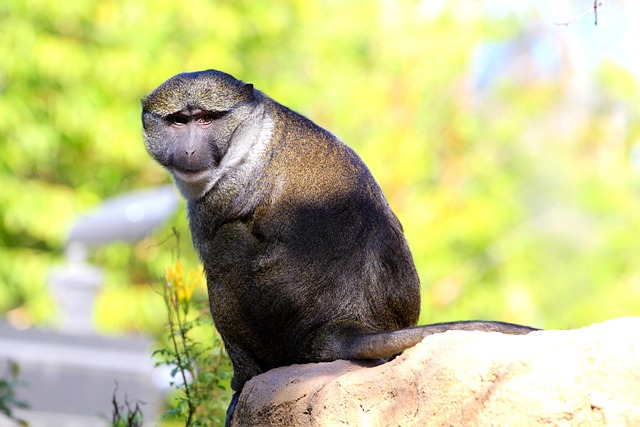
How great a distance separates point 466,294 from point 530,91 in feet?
25.2

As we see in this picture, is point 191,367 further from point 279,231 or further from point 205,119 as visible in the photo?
point 205,119

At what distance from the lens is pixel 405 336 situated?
3.94 meters

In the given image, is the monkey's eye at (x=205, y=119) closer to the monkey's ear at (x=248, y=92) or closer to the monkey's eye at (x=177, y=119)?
the monkey's eye at (x=177, y=119)

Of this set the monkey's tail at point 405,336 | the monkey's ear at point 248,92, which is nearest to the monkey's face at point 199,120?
the monkey's ear at point 248,92

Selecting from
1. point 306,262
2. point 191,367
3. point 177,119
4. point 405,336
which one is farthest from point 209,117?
point 405,336

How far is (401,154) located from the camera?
15922mm

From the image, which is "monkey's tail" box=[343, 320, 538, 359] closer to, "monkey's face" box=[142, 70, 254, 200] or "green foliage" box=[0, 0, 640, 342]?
"monkey's face" box=[142, 70, 254, 200]

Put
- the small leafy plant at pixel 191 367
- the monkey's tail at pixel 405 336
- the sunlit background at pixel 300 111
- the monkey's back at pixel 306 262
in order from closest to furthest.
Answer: the monkey's tail at pixel 405 336
the monkey's back at pixel 306 262
the small leafy plant at pixel 191 367
the sunlit background at pixel 300 111

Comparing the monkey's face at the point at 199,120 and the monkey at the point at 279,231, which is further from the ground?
the monkey's face at the point at 199,120

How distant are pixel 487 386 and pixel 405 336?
2.14 ft

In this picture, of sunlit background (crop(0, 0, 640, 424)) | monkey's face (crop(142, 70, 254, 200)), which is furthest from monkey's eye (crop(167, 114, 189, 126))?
sunlit background (crop(0, 0, 640, 424))

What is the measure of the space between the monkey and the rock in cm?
62

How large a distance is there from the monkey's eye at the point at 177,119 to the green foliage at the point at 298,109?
903 centimetres

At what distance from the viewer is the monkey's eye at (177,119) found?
514cm
